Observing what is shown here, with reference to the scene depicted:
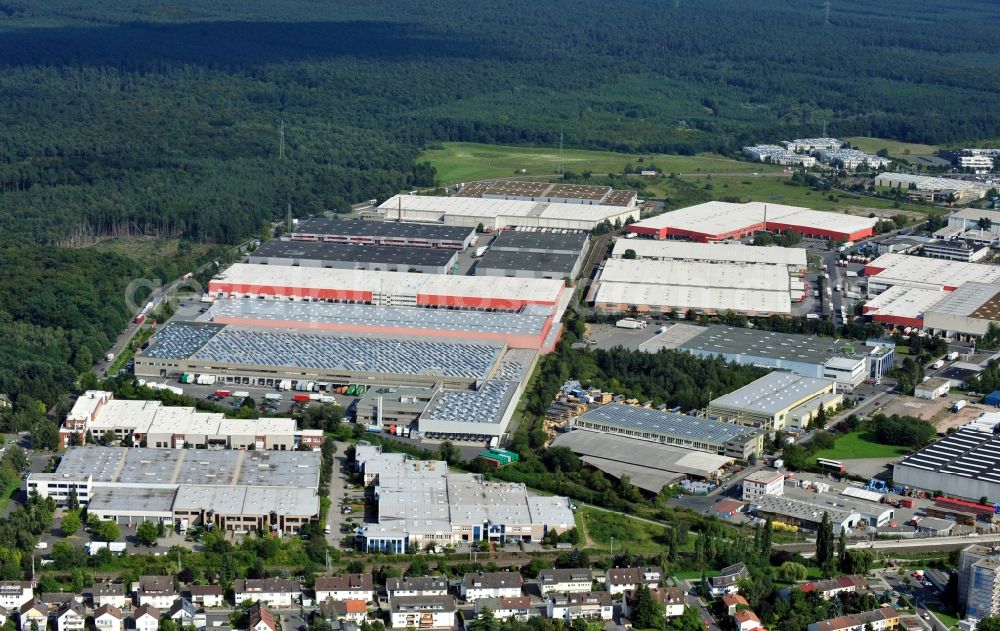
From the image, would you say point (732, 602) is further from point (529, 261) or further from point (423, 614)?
point (529, 261)

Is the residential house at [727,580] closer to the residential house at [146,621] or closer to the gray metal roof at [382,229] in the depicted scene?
the residential house at [146,621]

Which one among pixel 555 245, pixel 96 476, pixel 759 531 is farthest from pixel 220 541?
pixel 555 245

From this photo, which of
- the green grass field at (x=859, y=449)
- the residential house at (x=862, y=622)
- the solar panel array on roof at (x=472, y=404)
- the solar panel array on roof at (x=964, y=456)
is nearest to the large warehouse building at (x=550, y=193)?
the solar panel array on roof at (x=472, y=404)

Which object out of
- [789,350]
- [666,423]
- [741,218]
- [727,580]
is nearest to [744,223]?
[741,218]

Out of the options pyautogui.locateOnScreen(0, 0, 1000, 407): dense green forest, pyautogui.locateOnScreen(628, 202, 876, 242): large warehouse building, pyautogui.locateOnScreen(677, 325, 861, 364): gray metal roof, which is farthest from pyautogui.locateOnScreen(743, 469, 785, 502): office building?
pyautogui.locateOnScreen(628, 202, 876, 242): large warehouse building

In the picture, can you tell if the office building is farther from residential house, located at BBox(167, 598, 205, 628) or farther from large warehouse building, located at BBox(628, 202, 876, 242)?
large warehouse building, located at BBox(628, 202, 876, 242)

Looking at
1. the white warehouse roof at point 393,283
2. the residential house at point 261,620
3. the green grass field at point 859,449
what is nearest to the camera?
the residential house at point 261,620

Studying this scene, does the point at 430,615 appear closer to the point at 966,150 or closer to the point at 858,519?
the point at 858,519
